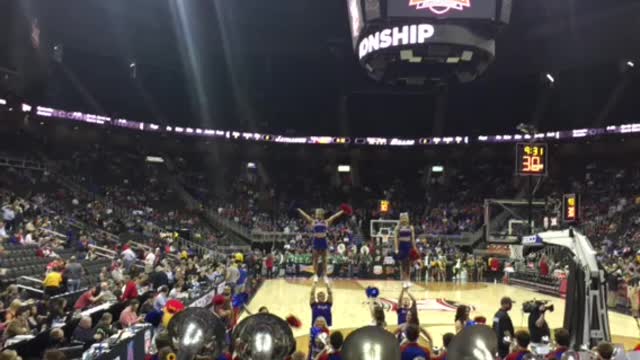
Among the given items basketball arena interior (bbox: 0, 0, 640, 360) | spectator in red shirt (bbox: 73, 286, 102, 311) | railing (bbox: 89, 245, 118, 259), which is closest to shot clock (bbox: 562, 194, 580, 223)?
Answer: basketball arena interior (bbox: 0, 0, 640, 360)

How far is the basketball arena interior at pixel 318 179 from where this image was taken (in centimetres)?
897

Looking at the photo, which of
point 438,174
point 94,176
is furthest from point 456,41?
point 438,174

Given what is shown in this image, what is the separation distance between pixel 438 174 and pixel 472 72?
32.0 meters

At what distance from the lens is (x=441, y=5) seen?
1252 cm

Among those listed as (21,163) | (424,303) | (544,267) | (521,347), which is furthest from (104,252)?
(521,347)

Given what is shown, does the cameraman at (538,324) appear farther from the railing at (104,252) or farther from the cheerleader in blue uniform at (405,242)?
the railing at (104,252)

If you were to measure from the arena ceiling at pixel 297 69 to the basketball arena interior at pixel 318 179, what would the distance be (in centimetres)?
16

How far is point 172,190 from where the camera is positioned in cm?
4034

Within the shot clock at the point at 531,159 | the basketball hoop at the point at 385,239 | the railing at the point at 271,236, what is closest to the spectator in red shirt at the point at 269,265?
the basketball hoop at the point at 385,239

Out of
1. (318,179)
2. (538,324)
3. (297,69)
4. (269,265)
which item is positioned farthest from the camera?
(318,179)

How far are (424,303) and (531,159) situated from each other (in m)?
6.34

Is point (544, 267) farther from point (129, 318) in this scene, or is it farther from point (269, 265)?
point (129, 318)

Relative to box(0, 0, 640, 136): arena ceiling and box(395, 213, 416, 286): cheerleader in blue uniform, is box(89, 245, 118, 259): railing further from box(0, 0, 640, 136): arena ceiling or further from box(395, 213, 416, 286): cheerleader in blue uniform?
box(395, 213, 416, 286): cheerleader in blue uniform

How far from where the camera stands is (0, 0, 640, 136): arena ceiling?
2855cm
